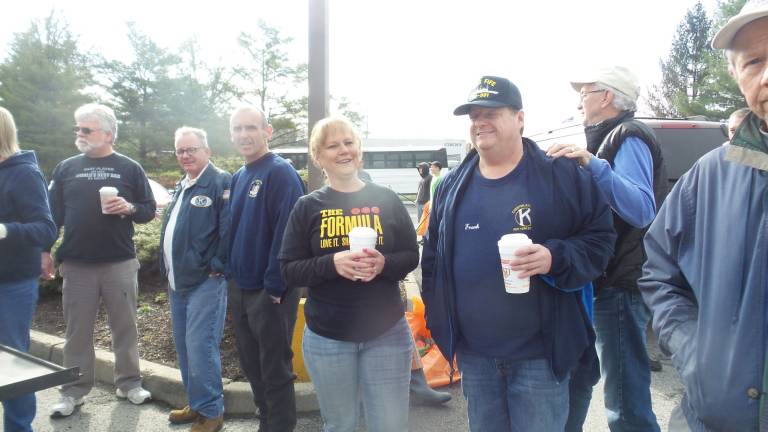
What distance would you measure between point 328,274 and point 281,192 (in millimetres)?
968

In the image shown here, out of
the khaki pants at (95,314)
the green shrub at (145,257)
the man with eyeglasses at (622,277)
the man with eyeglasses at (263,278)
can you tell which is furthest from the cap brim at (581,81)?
the green shrub at (145,257)

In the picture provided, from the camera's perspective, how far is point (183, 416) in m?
3.56

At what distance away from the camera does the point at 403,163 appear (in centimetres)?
3231

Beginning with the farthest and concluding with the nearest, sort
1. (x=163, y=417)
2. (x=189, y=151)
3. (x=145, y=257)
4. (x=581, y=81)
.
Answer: (x=145, y=257) → (x=163, y=417) → (x=189, y=151) → (x=581, y=81)

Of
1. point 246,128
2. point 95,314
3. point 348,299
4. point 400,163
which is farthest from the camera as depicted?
point 400,163

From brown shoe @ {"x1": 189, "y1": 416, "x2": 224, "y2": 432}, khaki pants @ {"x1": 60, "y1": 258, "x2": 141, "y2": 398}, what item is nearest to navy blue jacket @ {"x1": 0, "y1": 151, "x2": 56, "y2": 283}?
khaki pants @ {"x1": 60, "y1": 258, "x2": 141, "y2": 398}

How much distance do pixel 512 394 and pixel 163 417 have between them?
2853 millimetres

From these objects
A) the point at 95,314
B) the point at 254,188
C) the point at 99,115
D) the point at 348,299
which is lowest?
the point at 95,314

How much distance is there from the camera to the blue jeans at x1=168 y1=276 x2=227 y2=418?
10.9 feet

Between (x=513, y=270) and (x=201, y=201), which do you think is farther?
(x=201, y=201)

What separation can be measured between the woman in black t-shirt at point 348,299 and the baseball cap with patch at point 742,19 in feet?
4.76

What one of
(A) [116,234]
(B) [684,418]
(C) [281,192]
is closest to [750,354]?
(B) [684,418]

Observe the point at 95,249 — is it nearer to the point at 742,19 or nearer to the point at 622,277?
the point at 622,277

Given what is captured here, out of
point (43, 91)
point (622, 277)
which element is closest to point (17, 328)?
point (622, 277)
